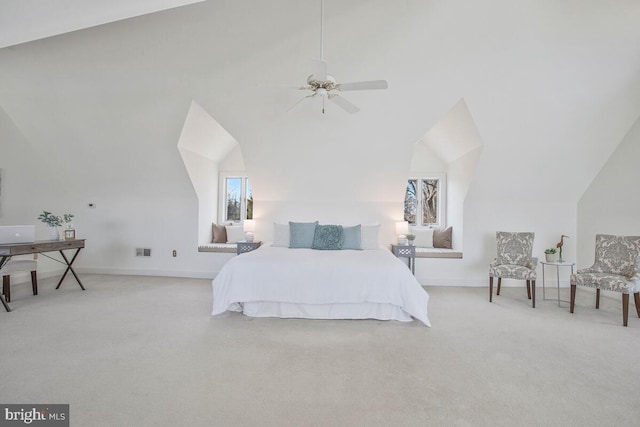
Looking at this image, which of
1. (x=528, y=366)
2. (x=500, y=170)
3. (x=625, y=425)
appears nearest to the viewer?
(x=625, y=425)

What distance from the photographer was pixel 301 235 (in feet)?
15.7

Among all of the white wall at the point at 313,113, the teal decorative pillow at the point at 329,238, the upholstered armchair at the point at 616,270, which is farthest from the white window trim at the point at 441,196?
the upholstered armchair at the point at 616,270

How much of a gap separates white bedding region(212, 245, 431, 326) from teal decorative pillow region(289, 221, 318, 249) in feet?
3.91

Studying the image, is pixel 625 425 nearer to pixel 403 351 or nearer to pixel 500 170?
pixel 403 351

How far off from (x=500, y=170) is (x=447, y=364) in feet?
11.1

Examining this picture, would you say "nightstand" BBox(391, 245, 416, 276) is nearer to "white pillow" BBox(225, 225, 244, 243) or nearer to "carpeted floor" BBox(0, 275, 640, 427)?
"carpeted floor" BBox(0, 275, 640, 427)

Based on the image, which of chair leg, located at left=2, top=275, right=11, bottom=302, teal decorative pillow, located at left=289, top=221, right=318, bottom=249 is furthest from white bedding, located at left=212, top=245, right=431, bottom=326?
chair leg, located at left=2, top=275, right=11, bottom=302

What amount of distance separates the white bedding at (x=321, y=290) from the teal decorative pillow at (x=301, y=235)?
1193 mm

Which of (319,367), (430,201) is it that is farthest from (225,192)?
(319,367)

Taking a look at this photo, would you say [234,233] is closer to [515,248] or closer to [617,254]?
[515,248]

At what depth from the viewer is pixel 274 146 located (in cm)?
492

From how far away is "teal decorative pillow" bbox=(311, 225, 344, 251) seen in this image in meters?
4.52

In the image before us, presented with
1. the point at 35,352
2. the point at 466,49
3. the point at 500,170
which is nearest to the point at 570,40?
the point at 466,49

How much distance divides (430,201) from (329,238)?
2.43m
